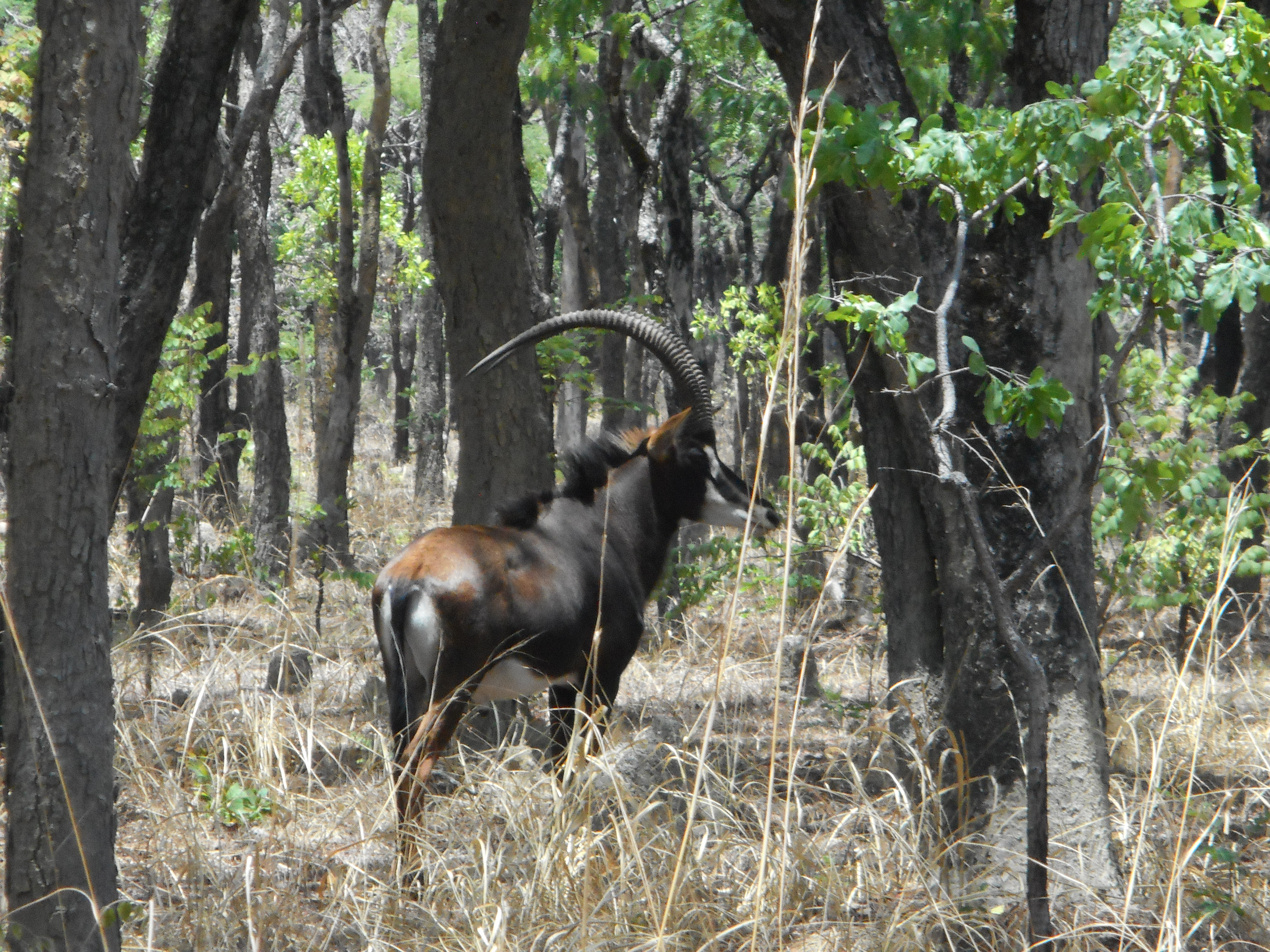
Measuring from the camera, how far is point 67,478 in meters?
2.34

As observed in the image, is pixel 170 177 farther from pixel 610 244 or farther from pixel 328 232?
pixel 610 244

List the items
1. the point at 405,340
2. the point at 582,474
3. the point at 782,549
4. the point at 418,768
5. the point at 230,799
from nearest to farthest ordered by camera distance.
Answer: the point at 230,799
the point at 418,768
the point at 582,474
the point at 782,549
the point at 405,340

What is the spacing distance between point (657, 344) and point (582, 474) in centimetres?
75

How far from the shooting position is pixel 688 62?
10.7 metres

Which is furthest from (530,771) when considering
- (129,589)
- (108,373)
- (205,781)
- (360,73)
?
(360,73)

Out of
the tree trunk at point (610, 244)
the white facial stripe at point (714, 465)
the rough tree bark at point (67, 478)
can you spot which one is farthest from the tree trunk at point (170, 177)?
the tree trunk at point (610, 244)

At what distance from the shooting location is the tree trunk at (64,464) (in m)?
2.32

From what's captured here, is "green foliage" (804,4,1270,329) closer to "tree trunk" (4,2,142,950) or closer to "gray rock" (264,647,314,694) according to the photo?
"tree trunk" (4,2,142,950)

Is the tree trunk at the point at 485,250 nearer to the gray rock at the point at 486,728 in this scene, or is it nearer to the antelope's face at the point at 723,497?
the antelope's face at the point at 723,497

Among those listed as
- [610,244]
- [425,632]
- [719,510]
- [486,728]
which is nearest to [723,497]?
[719,510]

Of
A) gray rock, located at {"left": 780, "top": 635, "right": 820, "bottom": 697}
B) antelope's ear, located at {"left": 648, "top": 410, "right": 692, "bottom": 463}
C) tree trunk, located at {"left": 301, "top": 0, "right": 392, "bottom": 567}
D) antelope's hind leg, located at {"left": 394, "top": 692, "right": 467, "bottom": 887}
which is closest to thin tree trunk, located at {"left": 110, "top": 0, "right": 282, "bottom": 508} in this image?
antelope's hind leg, located at {"left": 394, "top": 692, "right": 467, "bottom": 887}

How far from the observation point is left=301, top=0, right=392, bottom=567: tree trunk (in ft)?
29.0

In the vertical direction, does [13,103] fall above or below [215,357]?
above

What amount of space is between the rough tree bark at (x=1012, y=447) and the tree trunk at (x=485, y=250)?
6.19ft
